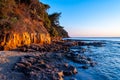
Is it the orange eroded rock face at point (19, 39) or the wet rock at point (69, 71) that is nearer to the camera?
the wet rock at point (69, 71)

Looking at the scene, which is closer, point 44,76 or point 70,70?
point 44,76

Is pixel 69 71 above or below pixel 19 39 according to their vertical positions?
below

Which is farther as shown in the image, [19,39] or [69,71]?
[19,39]

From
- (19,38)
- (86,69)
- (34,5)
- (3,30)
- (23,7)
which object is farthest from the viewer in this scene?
(34,5)

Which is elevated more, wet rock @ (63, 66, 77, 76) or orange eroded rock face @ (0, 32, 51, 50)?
orange eroded rock face @ (0, 32, 51, 50)

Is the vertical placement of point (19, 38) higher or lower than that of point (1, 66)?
higher

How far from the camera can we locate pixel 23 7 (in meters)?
38.8

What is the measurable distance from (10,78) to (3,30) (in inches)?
605

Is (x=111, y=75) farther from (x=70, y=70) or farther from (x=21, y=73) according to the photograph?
(x=21, y=73)

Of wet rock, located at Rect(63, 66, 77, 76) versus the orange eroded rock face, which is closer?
wet rock, located at Rect(63, 66, 77, 76)

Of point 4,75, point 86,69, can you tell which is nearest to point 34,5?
point 86,69

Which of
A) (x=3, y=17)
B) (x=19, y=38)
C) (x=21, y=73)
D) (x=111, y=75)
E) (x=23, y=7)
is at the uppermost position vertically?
(x=23, y=7)

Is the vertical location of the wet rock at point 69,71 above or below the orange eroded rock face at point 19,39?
below

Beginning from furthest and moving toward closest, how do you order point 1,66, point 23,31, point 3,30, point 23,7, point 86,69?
point 23,7
point 23,31
point 3,30
point 86,69
point 1,66
